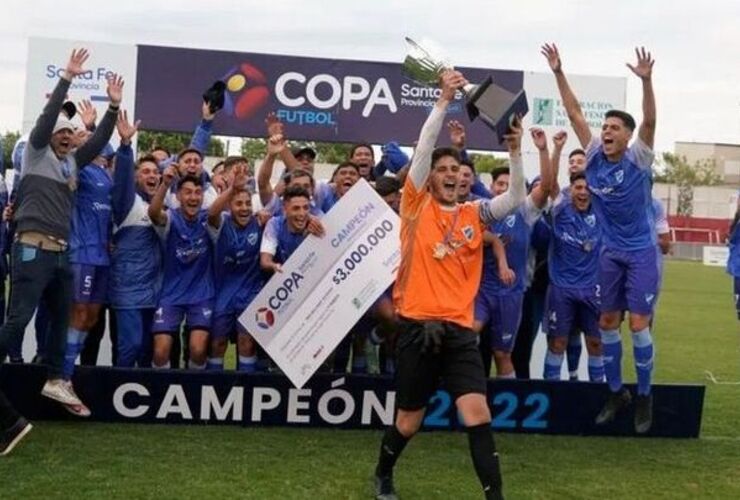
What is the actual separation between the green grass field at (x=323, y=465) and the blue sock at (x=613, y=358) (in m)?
0.48

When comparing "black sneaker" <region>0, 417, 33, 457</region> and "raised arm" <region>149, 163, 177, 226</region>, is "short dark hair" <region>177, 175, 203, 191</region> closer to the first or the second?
"raised arm" <region>149, 163, 177, 226</region>

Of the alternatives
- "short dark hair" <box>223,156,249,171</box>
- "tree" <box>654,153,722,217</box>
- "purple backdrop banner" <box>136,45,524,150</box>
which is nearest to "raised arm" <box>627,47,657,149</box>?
"short dark hair" <box>223,156,249,171</box>

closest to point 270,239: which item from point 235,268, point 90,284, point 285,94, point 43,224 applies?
point 235,268

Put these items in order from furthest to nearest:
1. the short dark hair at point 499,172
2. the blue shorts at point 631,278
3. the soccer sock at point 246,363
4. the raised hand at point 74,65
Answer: the short dark hair at point 499,172, the soccer sock at point 246,363, the blue shorts at point 631,278, the raised hand at point 74,65

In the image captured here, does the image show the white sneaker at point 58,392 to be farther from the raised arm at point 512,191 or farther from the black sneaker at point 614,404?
the black sneaker at point 614,404

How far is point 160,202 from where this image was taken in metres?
7.81

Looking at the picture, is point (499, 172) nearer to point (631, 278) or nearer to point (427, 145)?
point (631, 278)

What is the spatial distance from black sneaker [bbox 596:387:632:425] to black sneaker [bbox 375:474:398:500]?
2524 millimetres

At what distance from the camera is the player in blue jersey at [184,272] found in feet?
26.2

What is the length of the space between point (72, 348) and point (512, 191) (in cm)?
394

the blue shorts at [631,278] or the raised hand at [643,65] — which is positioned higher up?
the raised hand at [643,65]

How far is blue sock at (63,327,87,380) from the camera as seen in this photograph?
750 cm

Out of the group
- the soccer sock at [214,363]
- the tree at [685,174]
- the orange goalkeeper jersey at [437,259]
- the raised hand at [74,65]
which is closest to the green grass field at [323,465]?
the soccer sock at [214,363]

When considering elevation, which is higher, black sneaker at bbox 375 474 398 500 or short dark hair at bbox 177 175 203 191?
short dark hair at bbox 177 175 203 191
